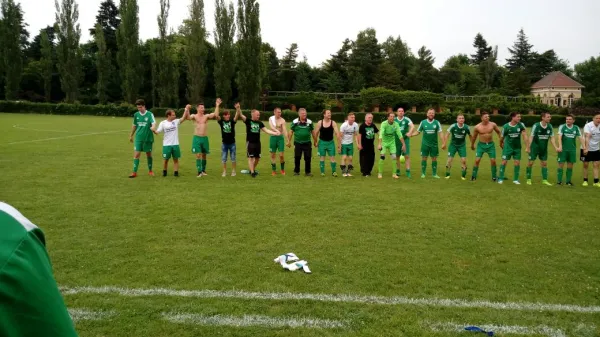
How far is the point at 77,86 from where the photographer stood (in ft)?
178

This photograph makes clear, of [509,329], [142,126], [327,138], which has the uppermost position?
[142,126]

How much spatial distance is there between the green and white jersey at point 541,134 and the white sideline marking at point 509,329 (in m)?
10.00

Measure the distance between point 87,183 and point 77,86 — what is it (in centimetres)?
4894

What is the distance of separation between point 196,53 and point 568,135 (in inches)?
1934

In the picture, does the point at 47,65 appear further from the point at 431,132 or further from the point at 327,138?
the point at 431,132

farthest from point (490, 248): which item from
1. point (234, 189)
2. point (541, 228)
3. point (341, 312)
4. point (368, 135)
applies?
point (368, 135)

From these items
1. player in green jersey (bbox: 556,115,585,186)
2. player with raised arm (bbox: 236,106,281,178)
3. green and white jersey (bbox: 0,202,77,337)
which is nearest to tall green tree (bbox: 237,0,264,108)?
player with raised arm (bbox: 236,106,281,178)

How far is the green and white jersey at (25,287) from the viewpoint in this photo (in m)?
0.78

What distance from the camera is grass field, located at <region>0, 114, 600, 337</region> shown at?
4.28 meters

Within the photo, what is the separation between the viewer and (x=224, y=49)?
55312 millimetres

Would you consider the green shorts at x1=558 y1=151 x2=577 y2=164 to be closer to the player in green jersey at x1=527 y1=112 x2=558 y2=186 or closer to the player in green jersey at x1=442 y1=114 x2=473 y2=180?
the player in green jersey at x1=527 y1=112 x2=558 y2=186

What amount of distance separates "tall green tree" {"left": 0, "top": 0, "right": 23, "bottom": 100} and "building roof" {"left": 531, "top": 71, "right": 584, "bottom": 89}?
249 feet

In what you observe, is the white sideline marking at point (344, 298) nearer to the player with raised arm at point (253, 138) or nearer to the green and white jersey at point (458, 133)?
the player with raised arm at point (253, 138)

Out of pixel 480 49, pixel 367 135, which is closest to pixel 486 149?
pixel 367 135
